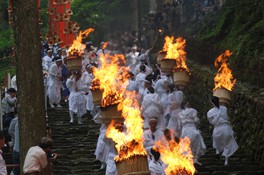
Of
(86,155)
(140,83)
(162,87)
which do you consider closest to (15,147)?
(86,155)

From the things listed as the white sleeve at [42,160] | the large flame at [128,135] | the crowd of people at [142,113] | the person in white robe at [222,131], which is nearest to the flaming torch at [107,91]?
the large flame at [128,135]

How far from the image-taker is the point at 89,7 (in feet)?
145

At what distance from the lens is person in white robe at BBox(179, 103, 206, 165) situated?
20.3 metres

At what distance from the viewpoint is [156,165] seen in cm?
1652

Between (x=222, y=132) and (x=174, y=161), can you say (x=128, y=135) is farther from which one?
(x=222, y=132)

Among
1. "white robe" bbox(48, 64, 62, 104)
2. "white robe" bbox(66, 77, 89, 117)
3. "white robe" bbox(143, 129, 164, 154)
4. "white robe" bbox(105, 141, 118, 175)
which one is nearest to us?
"white robe" bbox(105, 141, 118, 175)

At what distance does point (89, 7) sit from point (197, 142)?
81.6 feet

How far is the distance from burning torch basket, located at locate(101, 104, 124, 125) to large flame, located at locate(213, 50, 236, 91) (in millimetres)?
3770

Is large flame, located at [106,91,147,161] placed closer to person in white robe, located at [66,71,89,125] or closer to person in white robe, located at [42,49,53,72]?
person in white robe, located at [66,71,89,125]

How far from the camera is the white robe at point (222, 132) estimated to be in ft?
67.5

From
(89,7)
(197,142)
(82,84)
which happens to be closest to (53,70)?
(82,84)

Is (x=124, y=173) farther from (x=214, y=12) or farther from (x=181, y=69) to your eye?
(x=214, y=12)

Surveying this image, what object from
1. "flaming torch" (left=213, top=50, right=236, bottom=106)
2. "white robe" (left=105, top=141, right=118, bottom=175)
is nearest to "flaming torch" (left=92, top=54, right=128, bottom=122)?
"white robe" (left=105, top=141, right=118, bottom=175)

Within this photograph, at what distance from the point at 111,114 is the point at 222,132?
3767mm
